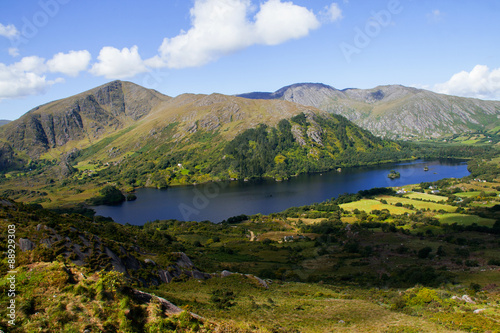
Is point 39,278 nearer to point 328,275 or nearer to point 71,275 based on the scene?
point 71,275

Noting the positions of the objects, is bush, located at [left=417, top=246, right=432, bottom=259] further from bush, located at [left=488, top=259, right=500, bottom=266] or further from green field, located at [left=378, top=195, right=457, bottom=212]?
green field, located at [left=378, top=195, right=457, bottom=212]

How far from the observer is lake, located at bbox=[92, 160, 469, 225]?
432ft

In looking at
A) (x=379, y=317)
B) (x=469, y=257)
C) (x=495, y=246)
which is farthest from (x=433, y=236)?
(x=379, y=317)

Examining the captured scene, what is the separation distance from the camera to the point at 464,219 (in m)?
86.8

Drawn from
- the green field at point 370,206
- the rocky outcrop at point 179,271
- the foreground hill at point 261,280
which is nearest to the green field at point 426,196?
the green field at point 370,206

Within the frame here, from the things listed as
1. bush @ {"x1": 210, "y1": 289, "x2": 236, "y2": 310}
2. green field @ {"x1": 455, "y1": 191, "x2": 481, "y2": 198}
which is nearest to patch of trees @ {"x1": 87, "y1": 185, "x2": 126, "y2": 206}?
bush @ {"x1": 210, "y1": 289, "x2": 236, "y2": 310}

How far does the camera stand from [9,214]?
106 ft

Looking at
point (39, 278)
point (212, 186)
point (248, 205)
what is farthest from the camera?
point (212, 186)

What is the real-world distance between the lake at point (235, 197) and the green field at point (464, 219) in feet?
191

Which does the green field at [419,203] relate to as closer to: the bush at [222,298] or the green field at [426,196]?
the green field at [426,196]

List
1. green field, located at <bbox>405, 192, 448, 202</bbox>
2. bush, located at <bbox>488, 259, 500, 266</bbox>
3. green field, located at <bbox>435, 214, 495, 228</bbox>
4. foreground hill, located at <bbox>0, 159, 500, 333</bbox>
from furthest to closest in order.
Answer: green field, located at <bbox>405, 192, 448, 202</bbox>, green field, located at <bbox>435, 214, 495, 228</bbox>, bush, located at <bbox>488, 259, 500, 266</bbox>, foreground hill, located at <bbox>0, 159, 500, 333</bbox>

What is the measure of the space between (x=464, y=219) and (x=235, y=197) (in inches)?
4070

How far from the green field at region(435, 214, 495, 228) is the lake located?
58.1 meters

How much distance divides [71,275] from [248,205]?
126 metres
